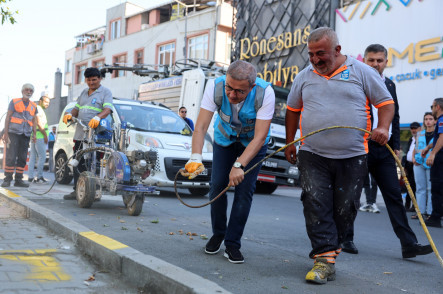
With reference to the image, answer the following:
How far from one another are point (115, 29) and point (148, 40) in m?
5.65

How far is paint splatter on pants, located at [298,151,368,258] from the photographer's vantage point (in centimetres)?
379

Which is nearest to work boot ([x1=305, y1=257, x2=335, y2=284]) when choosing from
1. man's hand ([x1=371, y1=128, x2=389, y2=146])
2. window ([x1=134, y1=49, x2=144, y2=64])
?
man's hand ([x1=371, y1=128, x2=389, y2=146])

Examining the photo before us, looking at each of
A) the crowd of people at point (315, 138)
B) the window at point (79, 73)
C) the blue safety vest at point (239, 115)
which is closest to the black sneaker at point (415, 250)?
the crowd of people at point (315, 138)

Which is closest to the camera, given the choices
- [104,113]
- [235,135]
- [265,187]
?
[235,135]

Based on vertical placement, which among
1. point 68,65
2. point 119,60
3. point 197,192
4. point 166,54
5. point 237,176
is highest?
point 68,65

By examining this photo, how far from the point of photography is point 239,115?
13.6 ft

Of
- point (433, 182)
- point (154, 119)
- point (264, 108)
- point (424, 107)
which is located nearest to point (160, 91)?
point (154, 119)

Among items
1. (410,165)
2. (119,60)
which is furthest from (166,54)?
(410,165)

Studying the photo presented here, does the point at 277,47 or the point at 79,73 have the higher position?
the point at 79,73

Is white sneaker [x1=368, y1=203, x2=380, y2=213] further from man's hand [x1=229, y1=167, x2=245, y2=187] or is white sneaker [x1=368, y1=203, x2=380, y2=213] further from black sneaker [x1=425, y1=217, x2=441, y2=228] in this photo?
man's hand [x1=229, y1=167, x2=245, y2=187]

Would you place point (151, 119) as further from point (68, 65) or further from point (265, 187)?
point (68, 65)

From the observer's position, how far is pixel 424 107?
15.8 m

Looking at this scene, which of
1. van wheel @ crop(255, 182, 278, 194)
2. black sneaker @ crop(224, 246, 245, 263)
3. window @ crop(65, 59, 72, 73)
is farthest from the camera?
window @ crop(65, 59, 72, 73)

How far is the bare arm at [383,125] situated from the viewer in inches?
146
